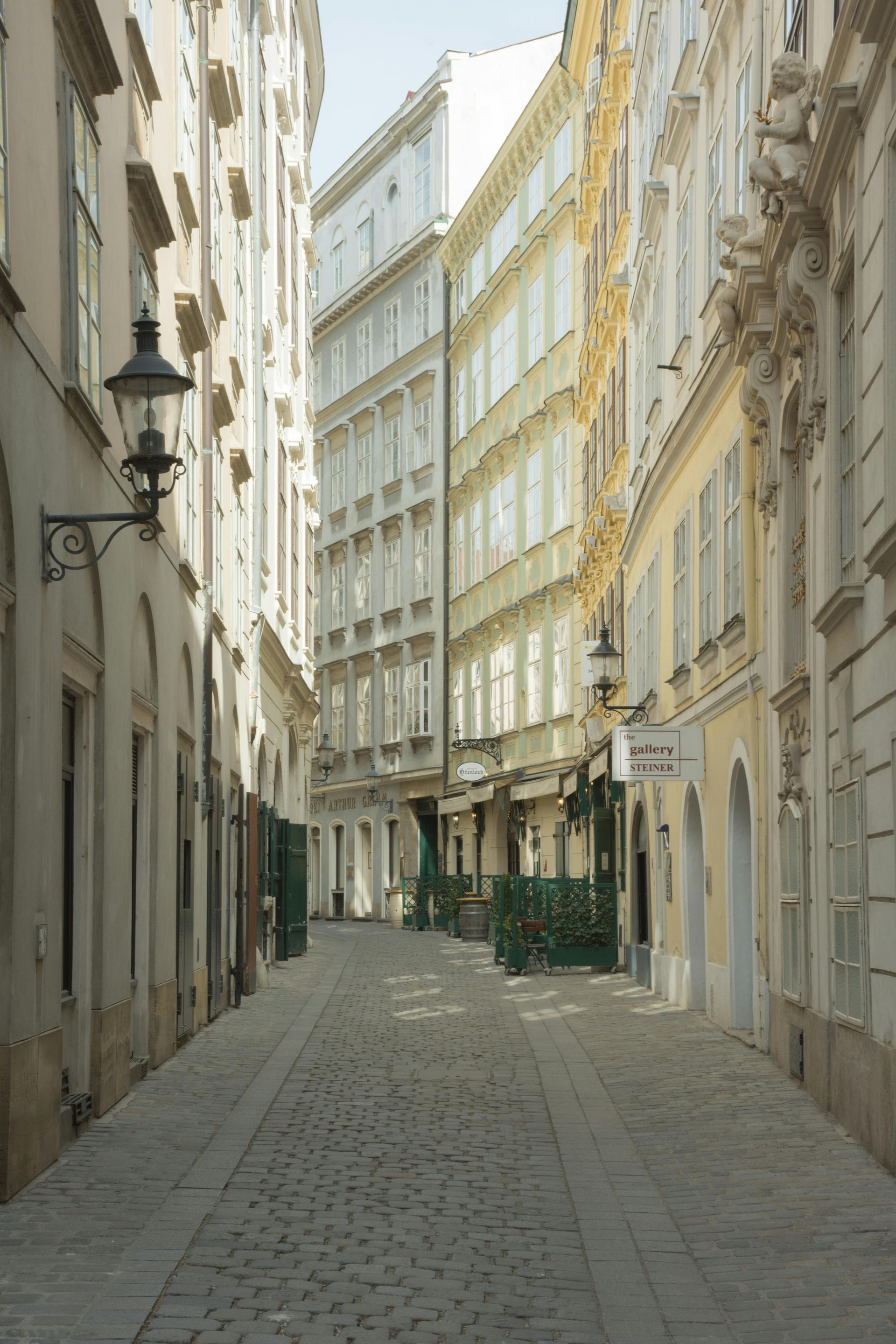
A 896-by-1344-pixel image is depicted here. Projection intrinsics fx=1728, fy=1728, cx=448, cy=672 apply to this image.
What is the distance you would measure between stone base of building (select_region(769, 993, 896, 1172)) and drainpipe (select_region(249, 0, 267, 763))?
528 inches

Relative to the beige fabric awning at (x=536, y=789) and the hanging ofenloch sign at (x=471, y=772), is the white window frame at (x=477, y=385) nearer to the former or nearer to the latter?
the hanging ofenloch sign at (x=471, y=772)

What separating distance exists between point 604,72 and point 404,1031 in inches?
734

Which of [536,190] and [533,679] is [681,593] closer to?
[533,679]

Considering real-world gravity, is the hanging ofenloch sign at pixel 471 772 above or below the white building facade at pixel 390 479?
below

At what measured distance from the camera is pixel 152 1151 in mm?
9734

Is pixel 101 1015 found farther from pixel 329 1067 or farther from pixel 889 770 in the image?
pixel 889 770

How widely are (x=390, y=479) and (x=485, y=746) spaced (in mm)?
13004

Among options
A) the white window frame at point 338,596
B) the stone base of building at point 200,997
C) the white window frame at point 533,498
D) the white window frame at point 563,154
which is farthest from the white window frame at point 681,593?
the white window frame at point 338,596

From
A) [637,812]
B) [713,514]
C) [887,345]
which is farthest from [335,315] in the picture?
[887,345]

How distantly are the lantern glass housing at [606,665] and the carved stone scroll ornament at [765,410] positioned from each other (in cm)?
846

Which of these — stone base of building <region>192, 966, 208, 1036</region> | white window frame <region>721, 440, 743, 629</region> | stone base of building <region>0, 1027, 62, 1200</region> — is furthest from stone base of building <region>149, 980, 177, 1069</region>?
white window frame <region>721, 440, 743, 629</region>

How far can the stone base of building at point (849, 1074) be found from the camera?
909cm

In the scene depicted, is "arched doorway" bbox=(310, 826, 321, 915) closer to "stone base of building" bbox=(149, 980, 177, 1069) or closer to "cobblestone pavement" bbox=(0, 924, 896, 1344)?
"stone base of building" bbox=(149, 980, 177, 1069)

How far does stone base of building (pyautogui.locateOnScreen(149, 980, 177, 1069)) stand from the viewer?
1338 centimetres
